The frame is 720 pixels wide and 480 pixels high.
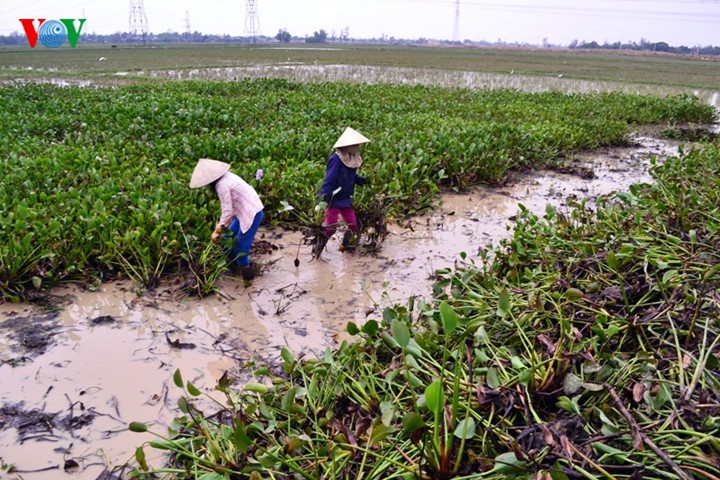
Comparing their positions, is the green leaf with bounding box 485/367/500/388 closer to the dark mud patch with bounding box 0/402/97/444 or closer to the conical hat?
the dark mud patch with bounding box 0/402/97/444

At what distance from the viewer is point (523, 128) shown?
863cm

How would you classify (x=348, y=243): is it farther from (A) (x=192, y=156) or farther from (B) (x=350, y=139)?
(A) (x=192, y=156)

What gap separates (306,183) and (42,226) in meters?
2.45

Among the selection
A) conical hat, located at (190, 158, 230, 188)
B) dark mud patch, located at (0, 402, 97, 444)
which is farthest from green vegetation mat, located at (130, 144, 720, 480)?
conical hat, located at (190, 158, 230, 188)

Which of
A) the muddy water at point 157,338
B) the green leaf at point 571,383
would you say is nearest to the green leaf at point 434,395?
the green leaf at point 571,383

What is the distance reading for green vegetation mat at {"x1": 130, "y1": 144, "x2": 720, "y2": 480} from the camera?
1678mm

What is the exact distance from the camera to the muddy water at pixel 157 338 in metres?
2.42

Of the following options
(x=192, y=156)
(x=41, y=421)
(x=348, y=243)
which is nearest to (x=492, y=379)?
(x=41, y=421)

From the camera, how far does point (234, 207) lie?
12.8 feet

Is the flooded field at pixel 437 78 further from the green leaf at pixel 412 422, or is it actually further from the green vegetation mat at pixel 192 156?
the green leaf at pixel 412 422

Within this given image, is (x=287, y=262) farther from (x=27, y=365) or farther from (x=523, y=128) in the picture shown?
(x=523, y=128)

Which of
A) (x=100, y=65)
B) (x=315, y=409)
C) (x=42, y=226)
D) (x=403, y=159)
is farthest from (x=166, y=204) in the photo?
(x=100, y=65)

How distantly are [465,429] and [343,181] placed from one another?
2957 millimetres

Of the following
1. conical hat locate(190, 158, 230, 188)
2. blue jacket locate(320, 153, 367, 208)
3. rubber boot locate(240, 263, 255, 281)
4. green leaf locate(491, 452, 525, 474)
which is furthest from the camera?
blue jacket locate(320, 153, 367, 208)
